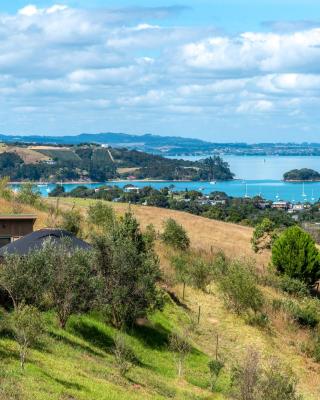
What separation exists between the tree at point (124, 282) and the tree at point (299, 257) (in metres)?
19.1

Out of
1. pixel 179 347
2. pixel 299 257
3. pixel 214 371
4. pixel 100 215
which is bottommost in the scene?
pixel 214 371

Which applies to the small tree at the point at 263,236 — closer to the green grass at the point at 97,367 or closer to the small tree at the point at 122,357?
the green grass at the point at 97,367

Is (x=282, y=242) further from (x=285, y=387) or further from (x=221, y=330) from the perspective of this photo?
(x=285, y=387)

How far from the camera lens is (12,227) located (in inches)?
1815

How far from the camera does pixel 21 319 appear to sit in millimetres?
20906

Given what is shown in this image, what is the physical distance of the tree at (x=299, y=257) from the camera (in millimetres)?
48656

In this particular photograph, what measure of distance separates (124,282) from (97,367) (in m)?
7.70

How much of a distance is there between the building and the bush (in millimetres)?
14312

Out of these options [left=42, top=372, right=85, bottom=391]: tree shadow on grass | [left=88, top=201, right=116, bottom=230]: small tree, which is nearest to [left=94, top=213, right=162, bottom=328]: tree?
[left=42, top=372, right=85, bottom=391]: tree shadow on grass

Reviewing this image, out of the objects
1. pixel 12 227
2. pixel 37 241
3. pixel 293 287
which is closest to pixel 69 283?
pixel 37 241

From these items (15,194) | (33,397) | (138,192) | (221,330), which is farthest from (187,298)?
(138,192)

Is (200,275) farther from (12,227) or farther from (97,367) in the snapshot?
(97,367)

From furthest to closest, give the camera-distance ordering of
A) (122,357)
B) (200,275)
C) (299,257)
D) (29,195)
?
1. (29,195)
2. (299,257)
3. (200,275)
4. (122,357)

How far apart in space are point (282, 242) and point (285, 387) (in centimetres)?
3083
